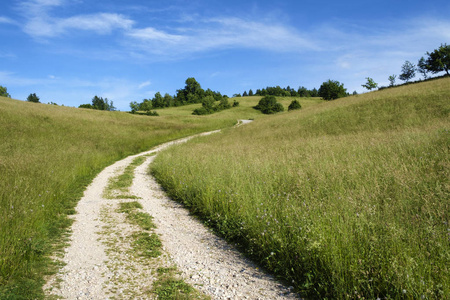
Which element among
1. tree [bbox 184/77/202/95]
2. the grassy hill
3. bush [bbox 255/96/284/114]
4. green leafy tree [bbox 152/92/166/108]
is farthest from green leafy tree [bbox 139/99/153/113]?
the grassy hill

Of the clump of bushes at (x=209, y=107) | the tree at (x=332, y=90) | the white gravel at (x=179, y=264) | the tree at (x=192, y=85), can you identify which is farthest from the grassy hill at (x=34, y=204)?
the tree at (x=192, y=85)

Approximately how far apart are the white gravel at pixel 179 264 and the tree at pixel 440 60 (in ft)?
247

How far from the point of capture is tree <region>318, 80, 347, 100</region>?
270 feet

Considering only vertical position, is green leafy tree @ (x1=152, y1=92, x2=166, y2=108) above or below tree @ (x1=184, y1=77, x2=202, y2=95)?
below

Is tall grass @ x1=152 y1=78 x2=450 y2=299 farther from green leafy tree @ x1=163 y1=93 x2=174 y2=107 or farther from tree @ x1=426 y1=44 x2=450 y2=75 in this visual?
green leafy tree @ x1=163 y1=93 x2=174 y2=107

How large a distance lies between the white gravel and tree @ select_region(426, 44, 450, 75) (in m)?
75.1

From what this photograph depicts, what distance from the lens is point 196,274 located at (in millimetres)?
4418

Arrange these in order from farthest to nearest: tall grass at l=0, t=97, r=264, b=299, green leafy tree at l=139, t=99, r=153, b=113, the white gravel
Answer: green leafy tree at l=139, t=99, r=153, b=113 < tall grass at l=0, t=97, r=264, b=299 < the white gravel

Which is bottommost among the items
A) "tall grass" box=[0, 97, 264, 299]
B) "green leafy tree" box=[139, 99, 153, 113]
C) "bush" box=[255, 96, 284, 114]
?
"tall grass" box=[0, 97, 264, 299]

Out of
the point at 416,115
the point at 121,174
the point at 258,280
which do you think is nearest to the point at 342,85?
the point at 416,115

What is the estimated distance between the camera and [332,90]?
82.9 meters

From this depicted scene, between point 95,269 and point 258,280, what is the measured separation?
2.85 m

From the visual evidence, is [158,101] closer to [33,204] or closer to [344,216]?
[33,204]

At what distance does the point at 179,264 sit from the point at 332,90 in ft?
290
